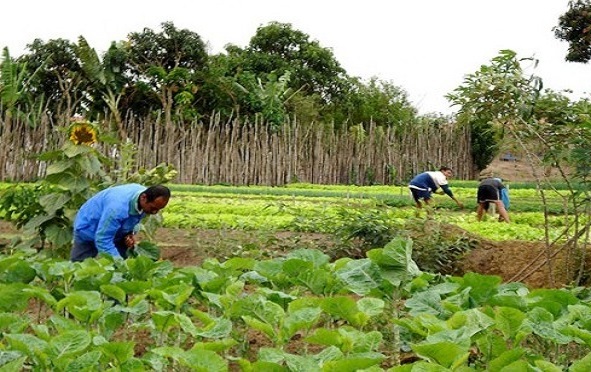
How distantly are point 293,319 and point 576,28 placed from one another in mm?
25578

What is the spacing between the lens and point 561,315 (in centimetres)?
327

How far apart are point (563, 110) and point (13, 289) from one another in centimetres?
493

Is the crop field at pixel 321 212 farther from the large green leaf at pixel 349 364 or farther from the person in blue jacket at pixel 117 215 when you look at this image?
the large green leaf at pixel 349 364

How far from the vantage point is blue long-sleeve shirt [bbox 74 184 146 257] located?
6.64 metres

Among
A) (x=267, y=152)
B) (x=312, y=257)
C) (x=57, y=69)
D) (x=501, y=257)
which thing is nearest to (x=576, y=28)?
(x=267, y=152)

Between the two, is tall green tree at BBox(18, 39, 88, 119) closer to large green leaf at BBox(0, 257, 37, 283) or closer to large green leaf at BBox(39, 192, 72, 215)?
large green leaf at BBox(39, 192, 72, 215)

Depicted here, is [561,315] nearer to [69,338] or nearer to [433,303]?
[433,303]

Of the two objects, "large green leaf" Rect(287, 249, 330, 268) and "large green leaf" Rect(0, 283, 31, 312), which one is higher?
"large green leaf" Rect(287, 249, 330, 268)

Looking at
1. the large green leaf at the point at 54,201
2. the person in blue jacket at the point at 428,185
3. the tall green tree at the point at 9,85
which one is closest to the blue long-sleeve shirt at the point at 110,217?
the large green leaf at the point at 54,201

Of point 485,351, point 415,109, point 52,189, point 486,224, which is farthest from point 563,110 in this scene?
point 415,109

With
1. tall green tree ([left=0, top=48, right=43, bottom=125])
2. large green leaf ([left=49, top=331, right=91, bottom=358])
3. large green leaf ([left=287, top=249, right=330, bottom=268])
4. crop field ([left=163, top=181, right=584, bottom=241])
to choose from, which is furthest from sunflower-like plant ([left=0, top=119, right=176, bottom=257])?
tall green tree ([left=0, top=48, right=43, bottom=125])

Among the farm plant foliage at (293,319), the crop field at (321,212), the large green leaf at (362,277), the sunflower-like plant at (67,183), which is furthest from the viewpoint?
the crop field at (321,212)

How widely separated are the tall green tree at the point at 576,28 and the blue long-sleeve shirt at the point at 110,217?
854 inches

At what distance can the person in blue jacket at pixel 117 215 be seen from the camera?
656 cm
